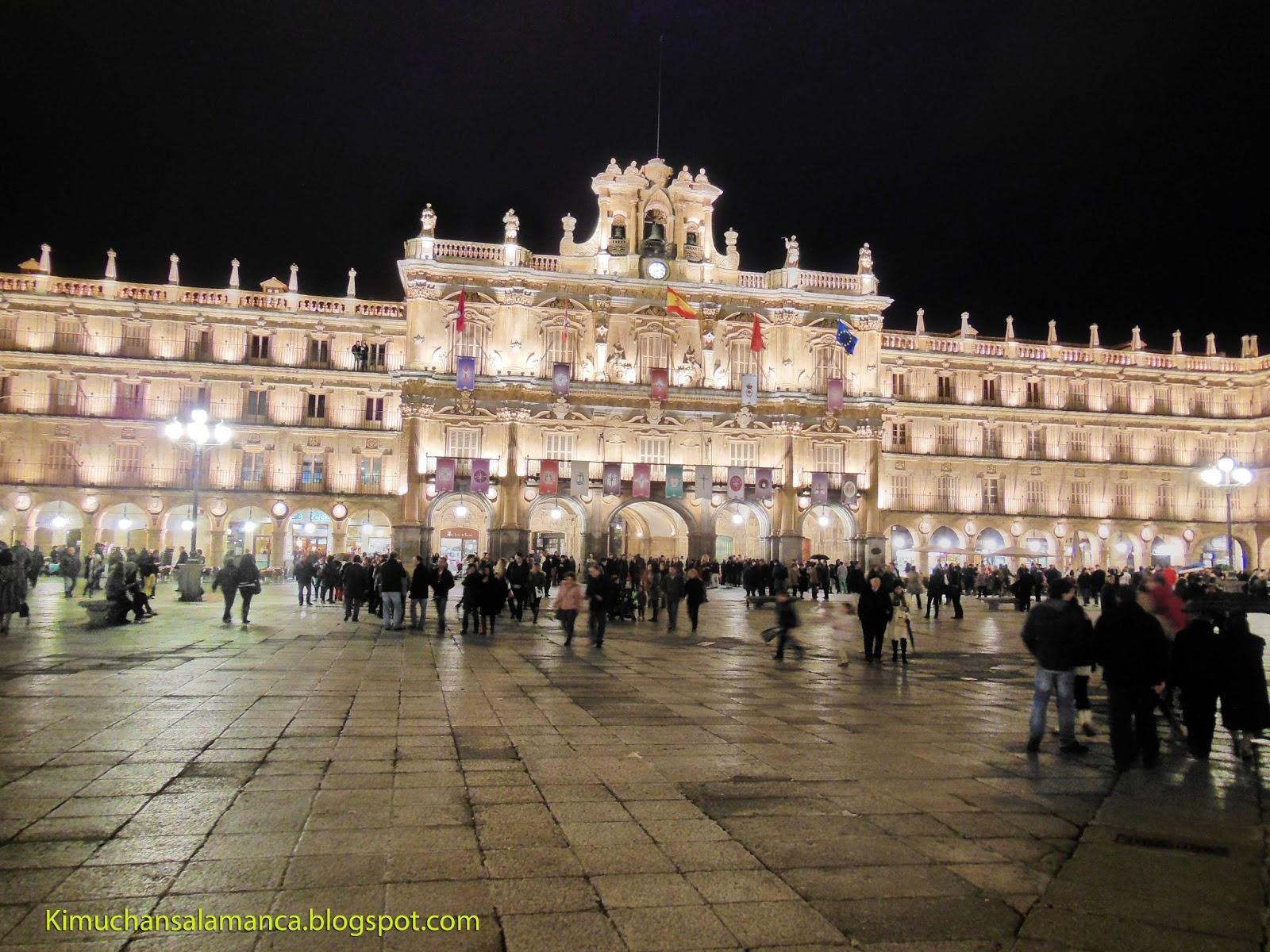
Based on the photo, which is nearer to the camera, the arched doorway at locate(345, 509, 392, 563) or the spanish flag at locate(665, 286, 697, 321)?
the spanish flag at locate(665, 286, 697, 321)

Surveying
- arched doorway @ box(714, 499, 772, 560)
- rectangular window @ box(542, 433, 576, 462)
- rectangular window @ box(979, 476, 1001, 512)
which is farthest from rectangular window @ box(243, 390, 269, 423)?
rectangular window @ box(979, 476, 1001, 512)

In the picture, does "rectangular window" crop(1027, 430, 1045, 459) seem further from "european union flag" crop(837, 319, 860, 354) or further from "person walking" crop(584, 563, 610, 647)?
"person walking" crop(584, 563, 610, 647)

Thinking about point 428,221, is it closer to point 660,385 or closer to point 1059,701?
point 660,385

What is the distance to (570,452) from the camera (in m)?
45.8

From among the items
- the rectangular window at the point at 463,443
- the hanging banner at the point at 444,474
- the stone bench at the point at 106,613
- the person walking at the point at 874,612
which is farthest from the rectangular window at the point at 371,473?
the person walking at the point at 874,612

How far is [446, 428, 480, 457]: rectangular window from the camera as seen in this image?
148 feet

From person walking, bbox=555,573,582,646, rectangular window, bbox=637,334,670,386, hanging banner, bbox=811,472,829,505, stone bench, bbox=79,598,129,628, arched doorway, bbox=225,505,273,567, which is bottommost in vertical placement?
stone bench, bbox=79,598,129,628

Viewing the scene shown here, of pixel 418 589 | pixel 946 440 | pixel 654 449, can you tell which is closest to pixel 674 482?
pixel 654 449

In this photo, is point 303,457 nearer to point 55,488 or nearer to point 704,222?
point 55,488

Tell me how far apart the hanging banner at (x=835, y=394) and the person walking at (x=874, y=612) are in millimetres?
31957

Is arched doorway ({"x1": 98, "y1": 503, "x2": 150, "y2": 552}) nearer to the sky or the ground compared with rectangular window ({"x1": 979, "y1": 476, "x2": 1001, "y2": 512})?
nearer to the ground

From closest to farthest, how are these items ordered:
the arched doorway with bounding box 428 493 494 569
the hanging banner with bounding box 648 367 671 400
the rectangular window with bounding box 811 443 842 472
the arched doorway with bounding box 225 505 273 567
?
1. the hanging banner with bounding box 648 367 671 400
2. the arched doorway with bounding box 428 493 494 569
3. the rectangular window with bounding box 811 443 842 472
4. the arched doorway with bounding box 225 505 273 567

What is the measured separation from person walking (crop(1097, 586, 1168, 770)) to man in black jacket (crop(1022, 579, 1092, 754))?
309 mm

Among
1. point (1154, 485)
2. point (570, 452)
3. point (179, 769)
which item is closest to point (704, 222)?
point (570, 452)
